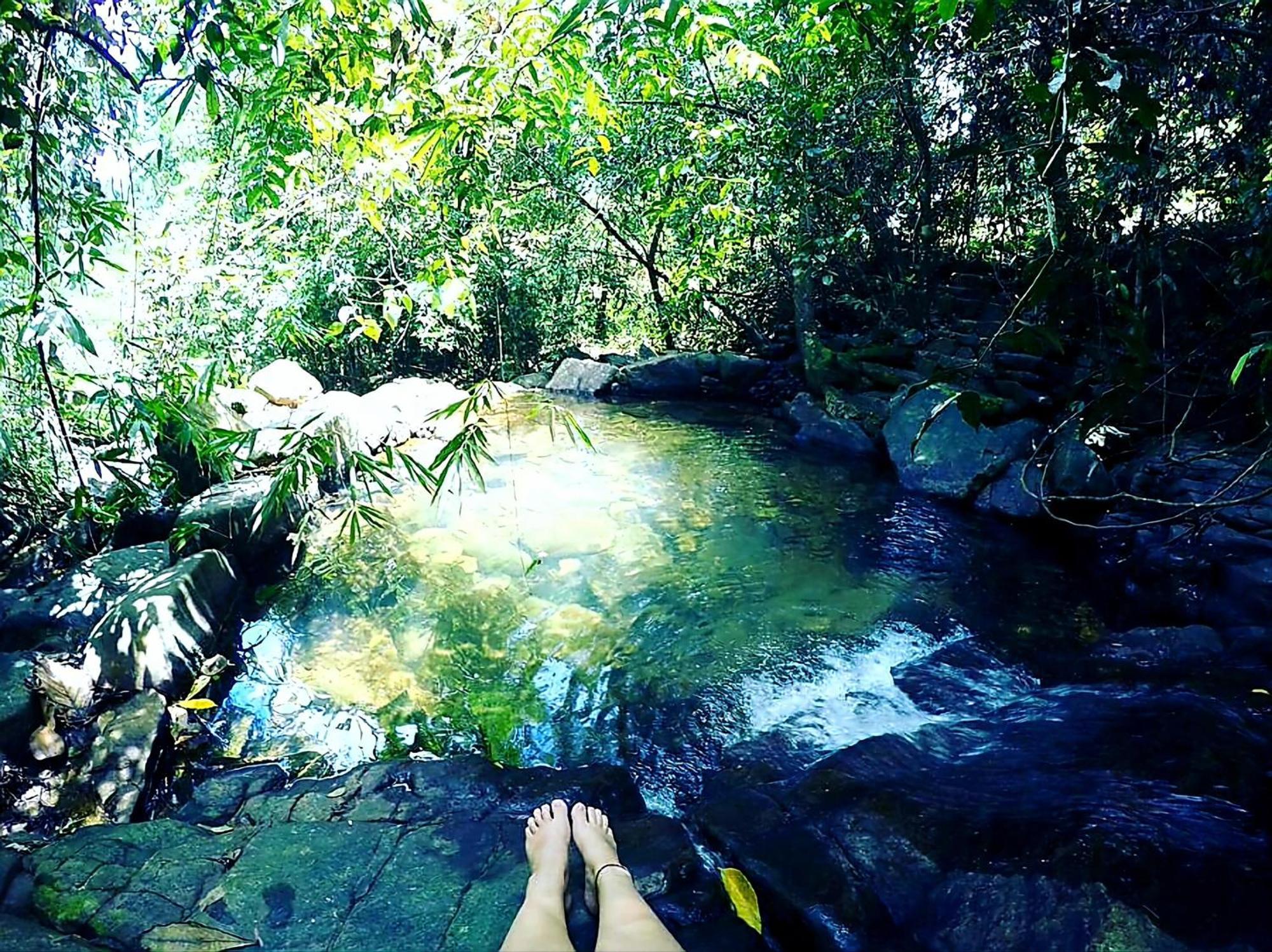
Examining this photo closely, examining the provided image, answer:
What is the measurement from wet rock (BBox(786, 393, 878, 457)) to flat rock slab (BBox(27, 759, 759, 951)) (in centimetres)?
484

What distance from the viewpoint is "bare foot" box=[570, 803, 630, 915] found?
6.36ft

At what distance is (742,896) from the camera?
6.11 feet

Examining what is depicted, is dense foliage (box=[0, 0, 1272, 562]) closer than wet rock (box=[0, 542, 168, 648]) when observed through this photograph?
Yes

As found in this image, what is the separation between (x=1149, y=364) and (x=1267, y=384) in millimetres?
478

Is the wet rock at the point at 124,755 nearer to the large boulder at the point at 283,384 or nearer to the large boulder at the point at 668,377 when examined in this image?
the large boulder at the point at 283,384

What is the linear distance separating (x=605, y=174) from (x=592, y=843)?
8.35 meters

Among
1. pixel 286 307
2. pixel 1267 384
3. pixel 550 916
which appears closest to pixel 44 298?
pixel 550 916

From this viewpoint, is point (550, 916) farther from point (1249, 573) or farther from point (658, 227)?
point (658, 227)

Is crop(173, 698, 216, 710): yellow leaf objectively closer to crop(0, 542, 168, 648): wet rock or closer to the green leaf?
crop(0, 542, 168, 648): wet rock

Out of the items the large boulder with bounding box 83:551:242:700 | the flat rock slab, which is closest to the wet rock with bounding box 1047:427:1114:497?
the flat rock slab

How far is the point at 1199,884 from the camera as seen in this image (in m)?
1.70

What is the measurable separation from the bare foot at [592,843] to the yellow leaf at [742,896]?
252 millimetres

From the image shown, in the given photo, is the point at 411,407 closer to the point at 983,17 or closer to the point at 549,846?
the point at 549,846

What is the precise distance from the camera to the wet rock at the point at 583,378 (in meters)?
9.66
